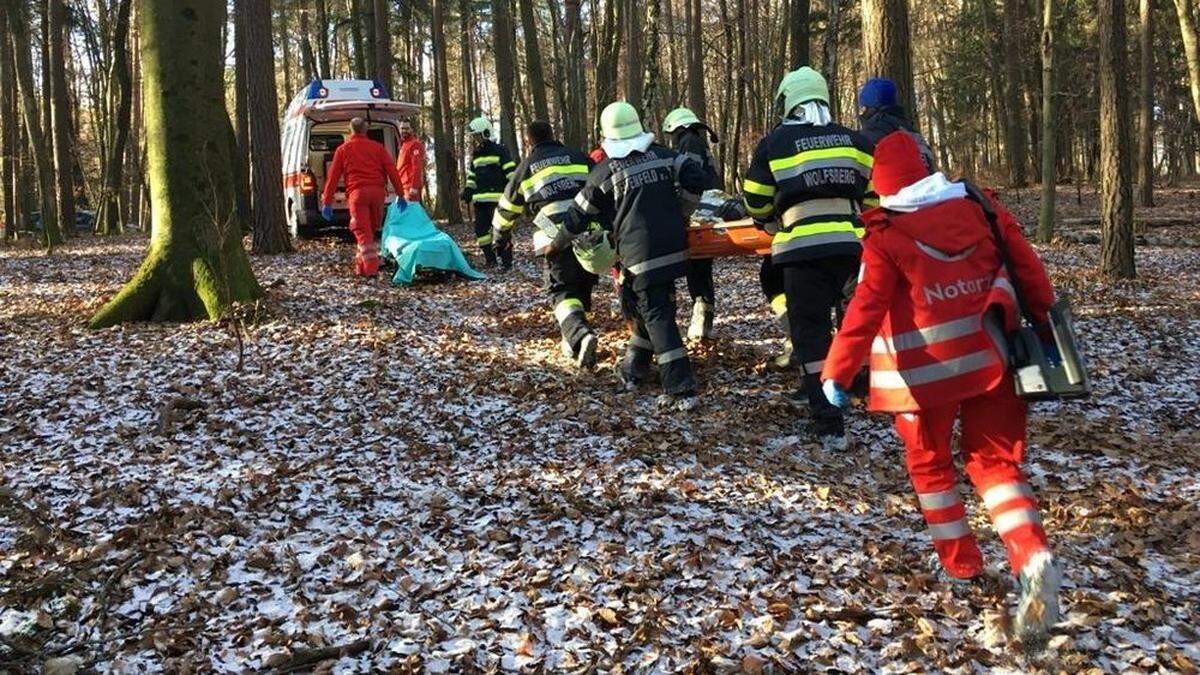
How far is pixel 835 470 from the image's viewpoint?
5.40 m

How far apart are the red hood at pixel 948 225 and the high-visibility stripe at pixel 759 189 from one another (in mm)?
2164

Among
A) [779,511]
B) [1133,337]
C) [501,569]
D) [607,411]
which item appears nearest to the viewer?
[501,569]

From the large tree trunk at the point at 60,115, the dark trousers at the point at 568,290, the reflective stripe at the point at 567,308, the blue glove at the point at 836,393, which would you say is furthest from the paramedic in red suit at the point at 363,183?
the large tree trunk at the point at 60,115

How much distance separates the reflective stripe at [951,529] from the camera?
3758 millimetres

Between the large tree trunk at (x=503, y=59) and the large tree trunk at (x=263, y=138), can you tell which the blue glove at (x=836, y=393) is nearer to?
the large tree trunk at (x=263, y=138)

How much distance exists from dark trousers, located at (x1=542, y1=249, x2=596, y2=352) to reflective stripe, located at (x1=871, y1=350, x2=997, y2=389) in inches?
155

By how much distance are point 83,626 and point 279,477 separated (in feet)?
5.33

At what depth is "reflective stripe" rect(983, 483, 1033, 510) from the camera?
137 inches

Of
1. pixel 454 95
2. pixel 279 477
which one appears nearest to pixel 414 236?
pixel 279 477

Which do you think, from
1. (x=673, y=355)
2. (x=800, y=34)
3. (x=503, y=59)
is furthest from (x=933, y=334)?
(x=503, y=59)

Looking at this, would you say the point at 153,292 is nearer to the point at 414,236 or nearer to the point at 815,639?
the point at 414,236

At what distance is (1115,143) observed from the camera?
1015 centimetres

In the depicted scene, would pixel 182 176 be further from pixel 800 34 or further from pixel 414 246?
pixel 800 34

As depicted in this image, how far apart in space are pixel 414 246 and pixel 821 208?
20.7ft
